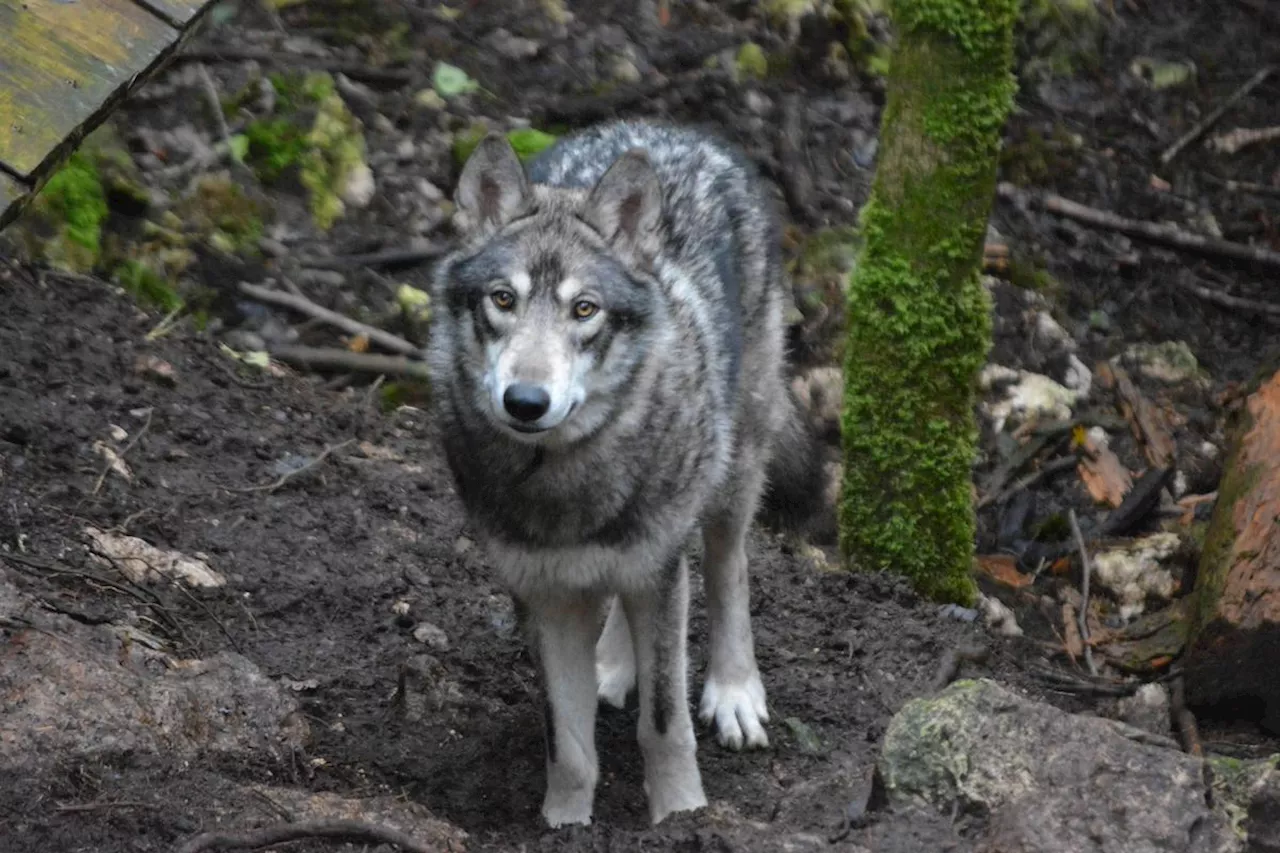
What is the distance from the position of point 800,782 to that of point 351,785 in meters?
1.55

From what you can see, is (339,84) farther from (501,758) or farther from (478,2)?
(501,758)

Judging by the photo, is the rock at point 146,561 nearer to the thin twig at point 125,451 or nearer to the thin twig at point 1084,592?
the thin twig at point 125,451

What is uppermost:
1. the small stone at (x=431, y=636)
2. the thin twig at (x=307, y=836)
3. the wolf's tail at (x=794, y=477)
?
the wolf's tail at (x=794, y=477)

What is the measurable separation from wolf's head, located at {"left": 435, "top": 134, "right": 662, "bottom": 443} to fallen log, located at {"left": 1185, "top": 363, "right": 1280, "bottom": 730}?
307cm

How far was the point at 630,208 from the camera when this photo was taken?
4828mm

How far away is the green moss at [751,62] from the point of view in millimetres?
10477

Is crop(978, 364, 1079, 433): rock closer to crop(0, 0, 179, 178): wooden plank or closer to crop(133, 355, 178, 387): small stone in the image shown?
crop(133, 355, 178, 387): small stone

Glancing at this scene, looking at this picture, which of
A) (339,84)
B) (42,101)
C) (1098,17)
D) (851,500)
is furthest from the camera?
(1098,17)

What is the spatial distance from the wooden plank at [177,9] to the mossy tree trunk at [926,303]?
2.88m

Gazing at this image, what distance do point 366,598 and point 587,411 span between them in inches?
73.4


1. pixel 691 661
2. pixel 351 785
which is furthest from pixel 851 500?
pixel 351 785

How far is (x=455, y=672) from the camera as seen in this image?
5883 millimetres

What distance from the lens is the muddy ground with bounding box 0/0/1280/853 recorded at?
4402 mm

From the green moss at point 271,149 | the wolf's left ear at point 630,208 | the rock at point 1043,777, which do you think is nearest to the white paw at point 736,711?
the rock at point 1043,777
